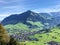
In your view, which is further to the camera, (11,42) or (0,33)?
(11,42)

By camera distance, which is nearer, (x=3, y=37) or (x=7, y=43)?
(x=3, y=37)

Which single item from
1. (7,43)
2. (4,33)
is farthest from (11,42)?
(4,33)

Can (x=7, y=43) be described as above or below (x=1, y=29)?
below

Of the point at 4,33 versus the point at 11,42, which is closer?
the point at 4,33

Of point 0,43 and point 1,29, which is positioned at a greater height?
point 1,29

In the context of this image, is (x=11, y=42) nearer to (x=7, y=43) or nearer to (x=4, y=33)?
(x=7, y=43)

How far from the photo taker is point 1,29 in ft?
113

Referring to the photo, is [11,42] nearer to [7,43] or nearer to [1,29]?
[7,43]

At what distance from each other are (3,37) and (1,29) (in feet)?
4.46

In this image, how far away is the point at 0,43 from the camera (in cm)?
3484

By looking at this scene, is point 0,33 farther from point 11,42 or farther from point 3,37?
point 11,42

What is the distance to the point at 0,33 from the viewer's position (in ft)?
112

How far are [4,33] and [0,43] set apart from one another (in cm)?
179

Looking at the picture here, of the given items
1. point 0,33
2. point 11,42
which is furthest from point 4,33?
point 11,42
